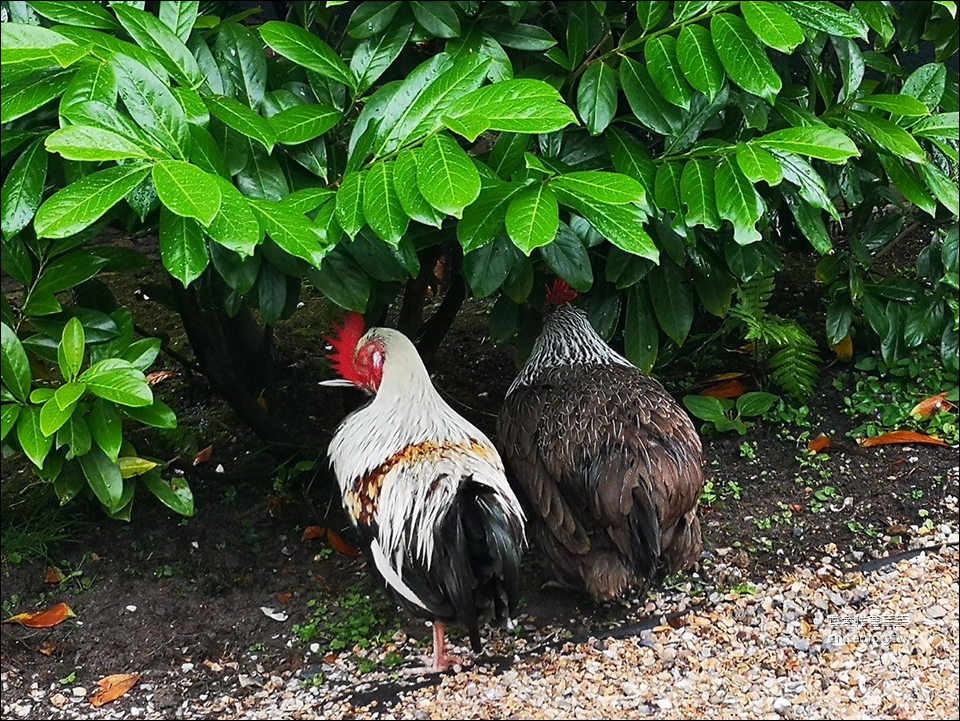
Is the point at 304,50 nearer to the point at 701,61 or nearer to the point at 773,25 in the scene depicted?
the point at 701,61

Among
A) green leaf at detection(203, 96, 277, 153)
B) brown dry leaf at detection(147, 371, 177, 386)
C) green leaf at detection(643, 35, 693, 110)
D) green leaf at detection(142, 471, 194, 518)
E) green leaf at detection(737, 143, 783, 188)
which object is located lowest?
brown dry leaf at detection(147, 371, 177, 386)

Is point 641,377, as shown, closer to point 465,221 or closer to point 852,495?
point 852,495

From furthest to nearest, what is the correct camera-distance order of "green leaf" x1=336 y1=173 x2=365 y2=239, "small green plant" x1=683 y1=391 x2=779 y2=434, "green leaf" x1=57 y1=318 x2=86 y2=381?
"small green plant" x1=683 y1=391 x2=779 y2=434, "green leaf" x1=57 y1=318 x2=86 y2=381, "green leaf" x1=336 y1=173 x2=365 y2=239

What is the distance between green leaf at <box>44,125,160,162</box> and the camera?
1513mm

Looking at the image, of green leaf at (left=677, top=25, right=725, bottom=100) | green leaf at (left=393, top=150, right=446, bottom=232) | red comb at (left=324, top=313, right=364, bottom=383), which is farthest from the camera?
red comb at (left=324, top=313, right=364, bottom=383)

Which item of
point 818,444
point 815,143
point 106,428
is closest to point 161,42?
point 106,428

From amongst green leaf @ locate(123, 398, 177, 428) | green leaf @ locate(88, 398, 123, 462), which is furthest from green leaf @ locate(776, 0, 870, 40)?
green leaf @ locate(88, 398, 123, 462)

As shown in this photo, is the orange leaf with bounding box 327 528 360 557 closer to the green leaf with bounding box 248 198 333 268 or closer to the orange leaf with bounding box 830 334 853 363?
the green leaf with bounding box 248 198 333 268

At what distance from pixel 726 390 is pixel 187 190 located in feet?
11.0

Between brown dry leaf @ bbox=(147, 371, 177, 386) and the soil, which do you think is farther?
brown dry leaf @ bbox=(147, 371, 177, 386)

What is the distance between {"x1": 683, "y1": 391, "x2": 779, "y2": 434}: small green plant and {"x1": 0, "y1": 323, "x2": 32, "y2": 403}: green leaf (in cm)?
285

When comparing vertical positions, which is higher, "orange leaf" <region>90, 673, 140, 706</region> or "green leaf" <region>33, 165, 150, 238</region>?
"green leaf" <region>33, 165, 150, 238</region>

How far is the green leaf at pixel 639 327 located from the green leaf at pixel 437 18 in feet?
3.86

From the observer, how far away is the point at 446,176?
1725 millimetres
